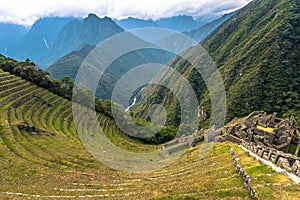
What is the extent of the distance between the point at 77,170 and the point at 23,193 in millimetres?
5300

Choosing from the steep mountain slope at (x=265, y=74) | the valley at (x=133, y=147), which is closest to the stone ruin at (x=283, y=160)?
the valley at (x=133, y=147)

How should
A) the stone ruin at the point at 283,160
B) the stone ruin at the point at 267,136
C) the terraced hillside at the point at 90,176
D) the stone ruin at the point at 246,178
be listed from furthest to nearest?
1. the stone ruin at the point at 267,136
2. the stone ruin at the point at 283,160
3. the terraced hillside at the point at 90,176
4. the stone ruin at the point at 246,178

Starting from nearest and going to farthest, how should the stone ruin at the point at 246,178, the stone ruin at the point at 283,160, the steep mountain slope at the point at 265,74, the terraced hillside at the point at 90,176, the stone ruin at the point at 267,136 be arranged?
the stone ruin at the point at 246,178
the terraced hillside at the point at 90,176
the stone ruin at the point at 283,160
the stone ruin at the point at 267,136
the steep mountain slope at the point at 265,74

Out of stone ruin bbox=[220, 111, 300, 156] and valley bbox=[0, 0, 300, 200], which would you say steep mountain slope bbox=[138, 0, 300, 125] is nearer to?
valley bbox=[0, 0, 300, 200]

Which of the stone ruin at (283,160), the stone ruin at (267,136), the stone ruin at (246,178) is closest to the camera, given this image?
the stone ruin at (246,178)

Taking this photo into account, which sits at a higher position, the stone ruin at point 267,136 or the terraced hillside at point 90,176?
the terraced hillside at point 90,176

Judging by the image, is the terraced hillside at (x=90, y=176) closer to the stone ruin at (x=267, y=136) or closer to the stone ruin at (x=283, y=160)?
the stone ruin at (x=283, y=160)

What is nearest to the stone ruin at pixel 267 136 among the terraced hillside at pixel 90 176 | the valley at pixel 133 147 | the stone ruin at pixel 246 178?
the valley at pixel 133 147

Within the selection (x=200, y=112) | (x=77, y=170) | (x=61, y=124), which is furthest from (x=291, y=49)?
(x=77, y=170)

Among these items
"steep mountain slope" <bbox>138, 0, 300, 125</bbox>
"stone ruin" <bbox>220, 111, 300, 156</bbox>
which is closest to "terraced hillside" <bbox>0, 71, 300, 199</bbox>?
"stone ruin" <bbox>220, 111, 300, 156</bbox>

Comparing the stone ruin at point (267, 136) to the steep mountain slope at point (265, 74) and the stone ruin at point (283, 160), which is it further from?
the steep mountain slope at point (265, 74)

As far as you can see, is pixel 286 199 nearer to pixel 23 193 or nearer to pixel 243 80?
pixel 23 193

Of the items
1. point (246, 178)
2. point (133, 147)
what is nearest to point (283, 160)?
point (246, 178)

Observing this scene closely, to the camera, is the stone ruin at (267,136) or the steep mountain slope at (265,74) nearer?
the stone ruin at (267,136)
